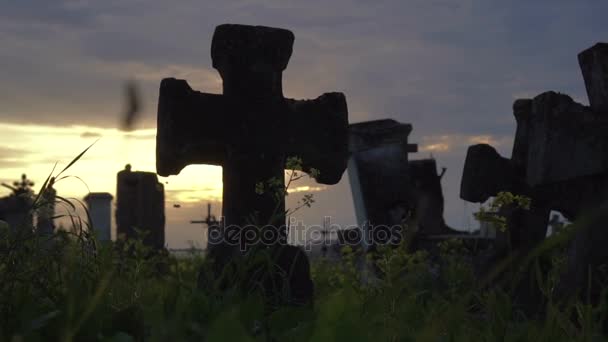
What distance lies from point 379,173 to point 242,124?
6588 millimetres

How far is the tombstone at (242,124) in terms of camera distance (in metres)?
4.99

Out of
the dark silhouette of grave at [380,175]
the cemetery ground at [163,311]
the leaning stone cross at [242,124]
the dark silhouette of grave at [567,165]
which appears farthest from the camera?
the dark silhouette of grave at [380,175]

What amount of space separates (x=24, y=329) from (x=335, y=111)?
3.62m

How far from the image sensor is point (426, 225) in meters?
14.6

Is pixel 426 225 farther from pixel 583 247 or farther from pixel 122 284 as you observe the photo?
pixel 122 284

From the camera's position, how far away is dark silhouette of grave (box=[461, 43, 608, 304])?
5.16 meters

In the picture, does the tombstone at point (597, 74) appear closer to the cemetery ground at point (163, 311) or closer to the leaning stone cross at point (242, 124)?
the leaning stone cross at point (242, 124)

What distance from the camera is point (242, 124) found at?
200 inches

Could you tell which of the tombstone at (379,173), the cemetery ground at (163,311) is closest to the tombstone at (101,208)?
the tombstone at (379,173)

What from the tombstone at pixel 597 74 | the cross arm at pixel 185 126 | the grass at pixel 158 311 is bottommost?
the grass at pixel 158 311

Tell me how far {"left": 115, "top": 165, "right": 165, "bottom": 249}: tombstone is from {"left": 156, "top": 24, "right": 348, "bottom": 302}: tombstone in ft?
28.4

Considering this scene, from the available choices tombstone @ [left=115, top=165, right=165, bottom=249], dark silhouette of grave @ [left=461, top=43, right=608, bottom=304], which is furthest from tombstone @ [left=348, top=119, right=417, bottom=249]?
dark silhouette of grave @ [left=461, top=43, right=608, bottom=304]

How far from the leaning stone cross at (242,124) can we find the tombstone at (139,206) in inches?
341

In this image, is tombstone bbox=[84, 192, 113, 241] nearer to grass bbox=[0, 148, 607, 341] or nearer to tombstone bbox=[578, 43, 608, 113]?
tombstone bbox=[578, 43, 608, 113]
